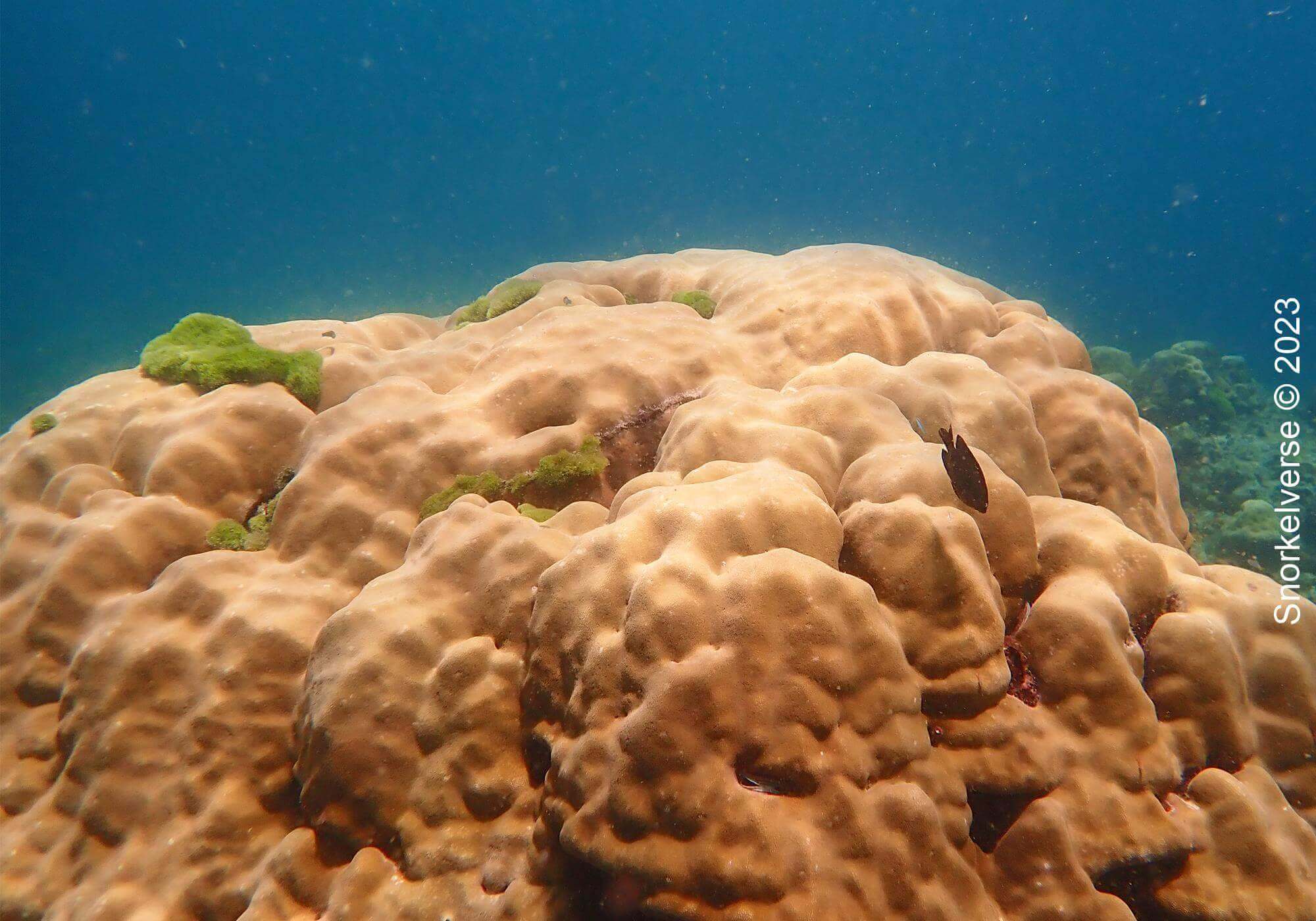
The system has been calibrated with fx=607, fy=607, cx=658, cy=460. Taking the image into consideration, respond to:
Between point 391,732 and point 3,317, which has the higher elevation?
point 3,317

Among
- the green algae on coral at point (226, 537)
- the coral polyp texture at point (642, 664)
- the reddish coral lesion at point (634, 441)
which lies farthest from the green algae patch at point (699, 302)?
A: the green algae on coral at point (226, 537)

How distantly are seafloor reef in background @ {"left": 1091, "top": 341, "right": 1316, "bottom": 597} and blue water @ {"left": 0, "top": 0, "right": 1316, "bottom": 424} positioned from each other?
20494 millimetres

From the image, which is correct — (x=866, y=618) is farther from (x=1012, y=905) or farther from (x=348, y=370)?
(x=348, y=370)

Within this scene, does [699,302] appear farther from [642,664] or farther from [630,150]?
[630,150]

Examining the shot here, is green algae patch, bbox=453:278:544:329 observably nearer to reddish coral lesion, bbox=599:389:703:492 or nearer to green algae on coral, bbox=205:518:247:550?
reddish coral lesion, bbox=599:389:703:492

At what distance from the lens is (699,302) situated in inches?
292

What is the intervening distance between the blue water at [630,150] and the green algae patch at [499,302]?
3487 centimetres

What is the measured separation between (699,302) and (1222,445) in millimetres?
18951

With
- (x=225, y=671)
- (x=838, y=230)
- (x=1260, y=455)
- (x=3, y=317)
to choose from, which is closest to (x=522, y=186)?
(x=838, y=230)

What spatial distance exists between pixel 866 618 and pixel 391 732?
266 cm

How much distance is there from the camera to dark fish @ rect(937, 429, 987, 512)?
3.53 m

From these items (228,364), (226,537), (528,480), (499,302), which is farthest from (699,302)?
(226,537)

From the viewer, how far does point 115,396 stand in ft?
20.0

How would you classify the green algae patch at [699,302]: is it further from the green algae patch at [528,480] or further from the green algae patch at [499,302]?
the green algae patch at [528,480]
